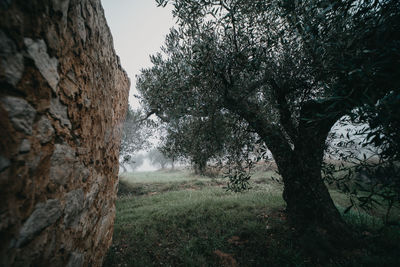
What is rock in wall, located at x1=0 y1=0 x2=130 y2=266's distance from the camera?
1225 millimetres

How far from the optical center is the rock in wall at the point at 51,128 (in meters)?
1.22

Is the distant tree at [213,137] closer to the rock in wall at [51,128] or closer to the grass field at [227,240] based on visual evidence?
the grass field at [227,240]

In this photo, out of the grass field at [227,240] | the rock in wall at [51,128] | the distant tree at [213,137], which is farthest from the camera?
the distant tree at [213,137]

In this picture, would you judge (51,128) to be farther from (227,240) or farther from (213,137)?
(227,240)

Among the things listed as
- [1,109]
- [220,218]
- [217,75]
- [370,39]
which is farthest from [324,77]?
[220,218]

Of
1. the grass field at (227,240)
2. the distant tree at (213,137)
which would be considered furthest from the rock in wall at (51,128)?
the distant tree at (213,137)

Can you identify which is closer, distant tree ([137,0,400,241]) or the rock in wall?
the rock in wall

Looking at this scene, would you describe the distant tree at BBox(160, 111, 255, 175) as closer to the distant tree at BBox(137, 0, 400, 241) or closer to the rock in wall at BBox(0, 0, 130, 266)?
the distant tree at BBox(137, 0, 400, 241)

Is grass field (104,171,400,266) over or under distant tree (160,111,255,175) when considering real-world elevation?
under

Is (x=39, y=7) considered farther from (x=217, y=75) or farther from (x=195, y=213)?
(x=195, y=213)

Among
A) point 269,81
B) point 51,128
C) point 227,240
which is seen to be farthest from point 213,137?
point 51,128

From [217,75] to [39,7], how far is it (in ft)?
11.4

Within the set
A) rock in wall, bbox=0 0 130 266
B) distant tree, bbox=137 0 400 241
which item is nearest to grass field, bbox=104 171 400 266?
distant tree, bbox=137 0 400 241

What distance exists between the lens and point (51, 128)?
1685 mm
